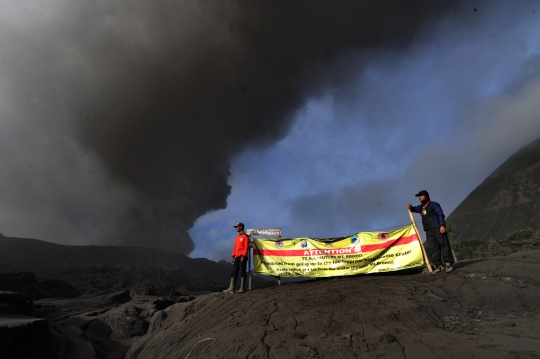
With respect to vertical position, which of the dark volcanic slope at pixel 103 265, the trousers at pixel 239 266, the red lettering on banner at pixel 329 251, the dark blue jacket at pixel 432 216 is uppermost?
the dark volcanic slope at pixel 103 265

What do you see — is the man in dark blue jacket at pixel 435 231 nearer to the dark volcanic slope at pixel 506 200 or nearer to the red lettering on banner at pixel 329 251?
the red lettering on banner at pixel 329 251

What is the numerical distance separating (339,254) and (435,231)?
2.84 m

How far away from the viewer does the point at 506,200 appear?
7944 centimetres

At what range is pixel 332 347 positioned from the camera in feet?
15.2

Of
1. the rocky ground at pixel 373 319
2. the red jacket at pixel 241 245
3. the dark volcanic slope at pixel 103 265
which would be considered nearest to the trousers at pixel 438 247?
the rocky ground at pixel 373 319

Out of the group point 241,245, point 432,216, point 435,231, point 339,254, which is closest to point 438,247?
point 435,231

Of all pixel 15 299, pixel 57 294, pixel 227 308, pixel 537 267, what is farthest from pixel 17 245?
pixel 537 267

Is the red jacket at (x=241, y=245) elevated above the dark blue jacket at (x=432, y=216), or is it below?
below

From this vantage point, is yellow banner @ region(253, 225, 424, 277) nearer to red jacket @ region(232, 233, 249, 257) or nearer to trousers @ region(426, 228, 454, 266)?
trousers @ region(426, 228, 454, 266)

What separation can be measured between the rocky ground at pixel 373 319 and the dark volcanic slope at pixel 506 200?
52735mm

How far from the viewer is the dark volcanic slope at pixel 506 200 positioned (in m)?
61.6

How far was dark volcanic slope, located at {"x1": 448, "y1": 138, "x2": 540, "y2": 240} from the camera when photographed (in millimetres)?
61562

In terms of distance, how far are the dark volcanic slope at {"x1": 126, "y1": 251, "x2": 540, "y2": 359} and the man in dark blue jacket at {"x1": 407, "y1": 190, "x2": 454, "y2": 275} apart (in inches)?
17.8

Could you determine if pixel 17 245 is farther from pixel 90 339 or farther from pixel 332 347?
pixel 332 347
